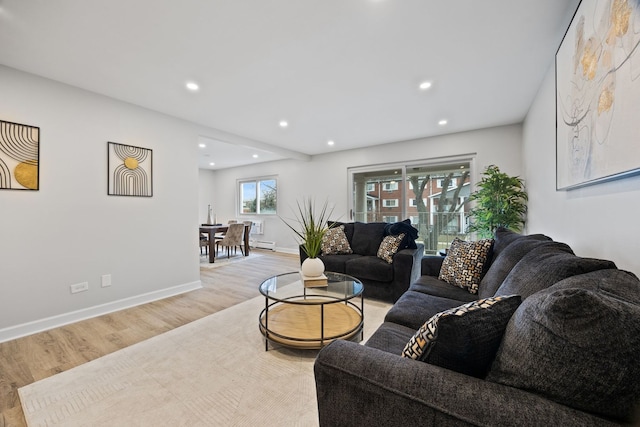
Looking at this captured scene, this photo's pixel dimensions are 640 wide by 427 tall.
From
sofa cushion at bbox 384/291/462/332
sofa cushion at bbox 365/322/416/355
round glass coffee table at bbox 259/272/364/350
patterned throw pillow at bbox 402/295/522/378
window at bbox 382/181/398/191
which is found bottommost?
round glass coffee table at bbox 259/272/364/350

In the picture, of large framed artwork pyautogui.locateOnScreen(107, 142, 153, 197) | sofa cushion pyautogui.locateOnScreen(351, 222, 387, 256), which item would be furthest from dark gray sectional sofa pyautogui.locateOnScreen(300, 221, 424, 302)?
large framed artwork pyautogui.locateOnScreen(107, 142, 153, 197)

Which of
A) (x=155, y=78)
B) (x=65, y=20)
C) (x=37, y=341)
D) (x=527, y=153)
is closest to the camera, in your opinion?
(x=65, y=20)

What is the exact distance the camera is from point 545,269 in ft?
3.55

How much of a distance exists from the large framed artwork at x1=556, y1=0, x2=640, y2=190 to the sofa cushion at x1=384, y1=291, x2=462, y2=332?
1.09 meters

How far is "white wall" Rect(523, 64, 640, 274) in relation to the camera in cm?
117

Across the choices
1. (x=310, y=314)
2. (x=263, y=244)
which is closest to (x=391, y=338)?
(x=310, y=314)

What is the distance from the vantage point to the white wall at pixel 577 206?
117 centimetres

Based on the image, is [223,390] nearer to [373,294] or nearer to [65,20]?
[373,294]

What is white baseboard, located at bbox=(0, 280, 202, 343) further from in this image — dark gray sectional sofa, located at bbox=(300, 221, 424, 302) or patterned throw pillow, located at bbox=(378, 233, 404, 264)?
patterned throw pillow, located at bbox=(378, 233, 404, 264)

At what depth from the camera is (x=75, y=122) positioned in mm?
2713

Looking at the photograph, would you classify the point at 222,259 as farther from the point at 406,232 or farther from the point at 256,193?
the point at 406,232

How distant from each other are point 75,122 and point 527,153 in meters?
5.47

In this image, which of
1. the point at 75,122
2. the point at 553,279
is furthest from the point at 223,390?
the point at 75,122

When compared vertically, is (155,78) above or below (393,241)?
above
